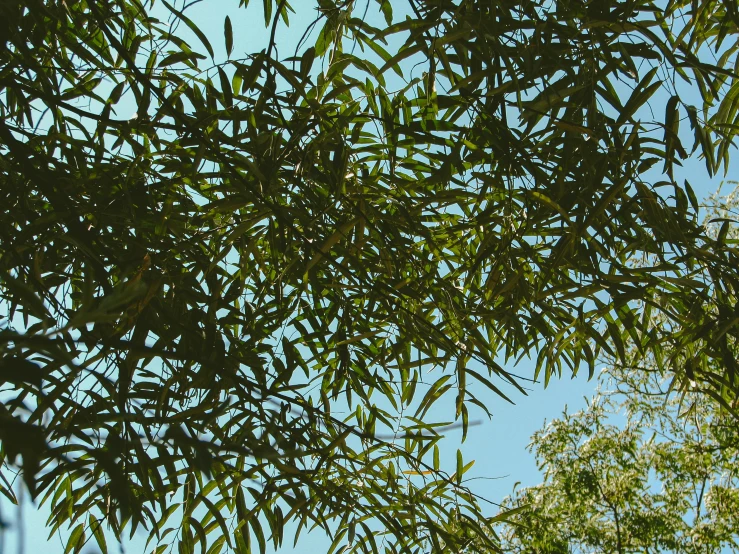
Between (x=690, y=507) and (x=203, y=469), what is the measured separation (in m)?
4.74

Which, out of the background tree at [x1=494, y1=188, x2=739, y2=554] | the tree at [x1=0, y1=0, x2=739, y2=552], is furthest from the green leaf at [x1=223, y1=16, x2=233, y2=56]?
the background tree at [x1=494, y1=188, x2=739, y2=554]

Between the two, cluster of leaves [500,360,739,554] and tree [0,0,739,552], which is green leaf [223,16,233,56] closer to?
tree [0,0,739,552]

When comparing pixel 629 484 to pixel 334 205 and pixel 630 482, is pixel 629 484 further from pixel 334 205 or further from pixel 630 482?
pixel 334 205

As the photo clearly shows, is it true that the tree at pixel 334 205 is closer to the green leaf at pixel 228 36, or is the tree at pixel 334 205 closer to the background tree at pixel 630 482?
the green leaf at pixel 228 36

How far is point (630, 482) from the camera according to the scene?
15.2ft

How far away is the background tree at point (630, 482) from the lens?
4250mm

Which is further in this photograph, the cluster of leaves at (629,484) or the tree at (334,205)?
the cluster of leaves at (629,484)

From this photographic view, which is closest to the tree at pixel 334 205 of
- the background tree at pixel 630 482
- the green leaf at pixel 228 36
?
the green leaf at pixel 228 36

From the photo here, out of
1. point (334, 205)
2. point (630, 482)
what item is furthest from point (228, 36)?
point (630, 482)

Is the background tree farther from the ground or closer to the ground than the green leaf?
farther from the ground

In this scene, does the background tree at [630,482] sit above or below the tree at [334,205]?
above

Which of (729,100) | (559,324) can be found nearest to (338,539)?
(559,324)

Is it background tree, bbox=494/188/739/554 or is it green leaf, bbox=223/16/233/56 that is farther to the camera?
background tree, bbox=494/188/739/554

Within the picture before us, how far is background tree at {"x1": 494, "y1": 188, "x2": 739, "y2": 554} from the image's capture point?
4.25m
